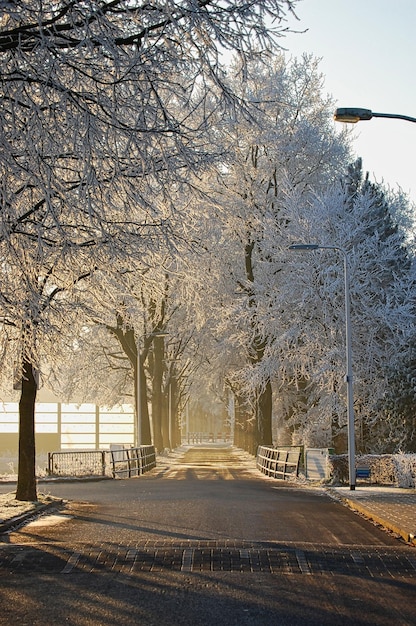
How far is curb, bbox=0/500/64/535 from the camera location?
1502 centimetres

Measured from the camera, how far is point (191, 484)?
27.3 metres

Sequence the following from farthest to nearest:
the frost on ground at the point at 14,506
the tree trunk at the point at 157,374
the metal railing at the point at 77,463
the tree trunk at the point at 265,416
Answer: the tree trunk at the point at 157,374 < the tree trunk at the point at 265,416 < the metal railing at the point at 77,463 < the frost on ground at the point at 14,506

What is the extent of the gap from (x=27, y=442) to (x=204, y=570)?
10753 mm

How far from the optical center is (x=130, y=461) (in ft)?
109

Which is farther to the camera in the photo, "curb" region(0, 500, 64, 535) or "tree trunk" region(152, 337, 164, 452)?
"tree trunk" region(152, 337, 164, 452)

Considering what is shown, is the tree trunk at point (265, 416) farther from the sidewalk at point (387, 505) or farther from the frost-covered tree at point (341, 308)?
the sidewalk at point (387, 505)

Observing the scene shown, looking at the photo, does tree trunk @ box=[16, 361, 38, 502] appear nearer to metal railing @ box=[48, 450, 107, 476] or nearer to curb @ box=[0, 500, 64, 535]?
curb @ box=[0, 500, 64, 535]

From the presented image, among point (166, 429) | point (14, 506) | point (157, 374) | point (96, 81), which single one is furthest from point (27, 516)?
point (166, 429)

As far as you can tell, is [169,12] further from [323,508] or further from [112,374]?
[112,374]

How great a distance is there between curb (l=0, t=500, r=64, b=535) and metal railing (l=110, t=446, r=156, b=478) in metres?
12.0

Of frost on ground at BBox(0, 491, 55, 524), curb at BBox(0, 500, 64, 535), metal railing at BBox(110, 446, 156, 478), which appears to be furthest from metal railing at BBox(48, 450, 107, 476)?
curb at BBox(0, 500, 64, 535)

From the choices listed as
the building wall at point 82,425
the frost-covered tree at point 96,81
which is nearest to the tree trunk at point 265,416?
the frost-covered tree at point 96,81

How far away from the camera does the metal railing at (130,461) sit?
32.7 metres

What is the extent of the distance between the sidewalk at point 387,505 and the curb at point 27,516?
21.8 ft
